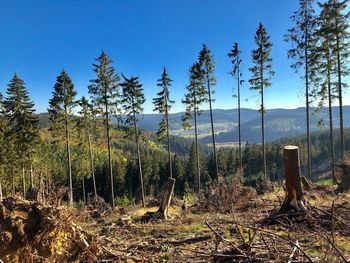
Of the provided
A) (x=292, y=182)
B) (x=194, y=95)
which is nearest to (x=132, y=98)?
(x=194, y=95)

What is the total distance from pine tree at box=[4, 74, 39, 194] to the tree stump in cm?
2841

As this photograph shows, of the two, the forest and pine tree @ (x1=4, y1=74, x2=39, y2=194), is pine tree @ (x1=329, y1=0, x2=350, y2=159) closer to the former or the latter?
the forest

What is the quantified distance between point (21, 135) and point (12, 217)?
101 feet

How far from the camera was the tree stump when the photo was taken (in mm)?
8961

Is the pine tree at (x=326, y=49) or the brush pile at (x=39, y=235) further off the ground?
the pine tree at (x=326, y=49)

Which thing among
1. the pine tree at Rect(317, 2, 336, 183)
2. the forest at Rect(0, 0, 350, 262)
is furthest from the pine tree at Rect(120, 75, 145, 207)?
the pine tree at Rect(317, 2, 336, 183)

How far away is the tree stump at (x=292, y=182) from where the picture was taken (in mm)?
8961

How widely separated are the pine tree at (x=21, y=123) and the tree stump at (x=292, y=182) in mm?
28411

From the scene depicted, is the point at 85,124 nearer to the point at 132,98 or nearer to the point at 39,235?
the point at 132,98

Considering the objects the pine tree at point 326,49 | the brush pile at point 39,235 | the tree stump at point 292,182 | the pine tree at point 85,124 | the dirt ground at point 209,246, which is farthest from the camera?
the pine tree at point 85,124

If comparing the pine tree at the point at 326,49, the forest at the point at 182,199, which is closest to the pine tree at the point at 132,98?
the forest at the point at 182,199

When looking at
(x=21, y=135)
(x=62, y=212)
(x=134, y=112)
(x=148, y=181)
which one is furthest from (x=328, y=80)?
(x=148, y=181)

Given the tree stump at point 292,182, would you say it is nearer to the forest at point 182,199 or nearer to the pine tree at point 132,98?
the forest at point 182,199

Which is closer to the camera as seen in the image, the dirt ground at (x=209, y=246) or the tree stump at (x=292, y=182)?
the dirt ground at (x=209, y=246)
